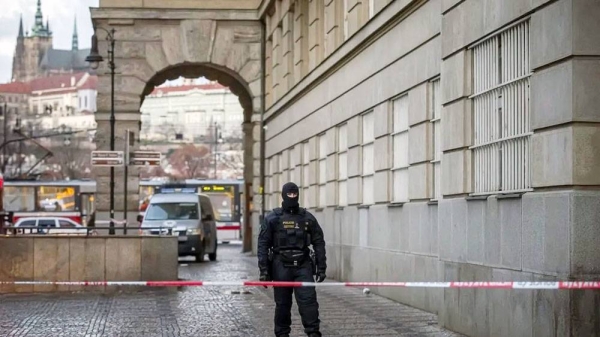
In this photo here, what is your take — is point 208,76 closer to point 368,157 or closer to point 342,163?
point 342,163

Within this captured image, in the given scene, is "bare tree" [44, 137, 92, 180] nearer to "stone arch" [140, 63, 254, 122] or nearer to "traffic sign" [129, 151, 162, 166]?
"stone arch" [140, 63, 254, 122]

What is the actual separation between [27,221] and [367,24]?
36471 millimetres

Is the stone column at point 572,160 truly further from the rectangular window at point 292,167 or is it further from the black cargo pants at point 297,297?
the rectangular window at point 292,167

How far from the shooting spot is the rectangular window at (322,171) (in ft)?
98.9

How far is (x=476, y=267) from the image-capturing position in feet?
47.2

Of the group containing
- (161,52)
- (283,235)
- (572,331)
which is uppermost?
(161,52)

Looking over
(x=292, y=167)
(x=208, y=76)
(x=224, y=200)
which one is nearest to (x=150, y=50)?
(x=208, y=76)

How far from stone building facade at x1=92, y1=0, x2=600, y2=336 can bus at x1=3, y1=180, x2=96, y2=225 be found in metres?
33.9

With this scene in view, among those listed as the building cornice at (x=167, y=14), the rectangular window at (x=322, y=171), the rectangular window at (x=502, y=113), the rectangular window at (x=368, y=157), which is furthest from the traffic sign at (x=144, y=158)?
the rectangular window at (x=502, y=113)

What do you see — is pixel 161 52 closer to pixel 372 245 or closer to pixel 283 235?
pixel 372 245

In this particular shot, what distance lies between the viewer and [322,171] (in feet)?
101

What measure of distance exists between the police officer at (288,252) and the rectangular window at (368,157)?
9.81m

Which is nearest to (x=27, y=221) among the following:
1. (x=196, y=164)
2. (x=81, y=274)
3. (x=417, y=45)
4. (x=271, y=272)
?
(x=81, y=274)

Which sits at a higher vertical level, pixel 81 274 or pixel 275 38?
pixel 275 38
